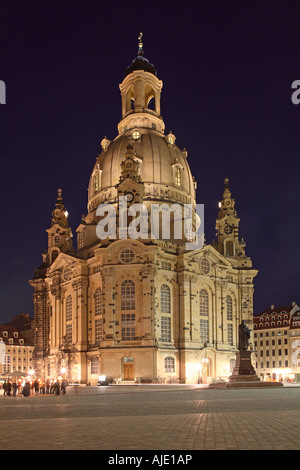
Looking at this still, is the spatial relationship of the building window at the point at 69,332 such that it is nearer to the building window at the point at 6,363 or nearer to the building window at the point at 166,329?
the building window at the point at 166,329

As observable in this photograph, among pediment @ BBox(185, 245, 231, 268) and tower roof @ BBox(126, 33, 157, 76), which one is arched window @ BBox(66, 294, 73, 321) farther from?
tower roof @ BBox(126, 33, 157, 76)

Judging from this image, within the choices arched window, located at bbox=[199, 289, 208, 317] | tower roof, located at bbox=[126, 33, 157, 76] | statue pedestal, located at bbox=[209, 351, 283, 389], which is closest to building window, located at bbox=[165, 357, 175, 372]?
arched window, located at bbox=[199, 289, 208, 317]

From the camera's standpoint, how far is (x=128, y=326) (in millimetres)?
78188

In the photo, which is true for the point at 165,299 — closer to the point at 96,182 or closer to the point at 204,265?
the point at 204,265

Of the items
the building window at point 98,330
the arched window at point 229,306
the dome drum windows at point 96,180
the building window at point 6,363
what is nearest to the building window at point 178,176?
the dome drum windows at point 96,180

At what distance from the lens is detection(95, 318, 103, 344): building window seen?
266 ft

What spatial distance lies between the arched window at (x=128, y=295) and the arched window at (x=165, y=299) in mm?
4276

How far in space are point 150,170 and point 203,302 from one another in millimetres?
23031

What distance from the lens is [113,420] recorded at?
18.8m

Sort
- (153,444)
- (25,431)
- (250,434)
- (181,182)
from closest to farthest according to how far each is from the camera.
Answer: (153,444), (250,434), (25,431), (181,182)

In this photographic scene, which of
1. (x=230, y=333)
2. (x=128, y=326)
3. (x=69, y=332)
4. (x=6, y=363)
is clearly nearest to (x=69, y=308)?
(x=69, y=332)

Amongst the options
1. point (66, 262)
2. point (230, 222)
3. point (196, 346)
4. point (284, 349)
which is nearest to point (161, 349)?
point (196, 346)
